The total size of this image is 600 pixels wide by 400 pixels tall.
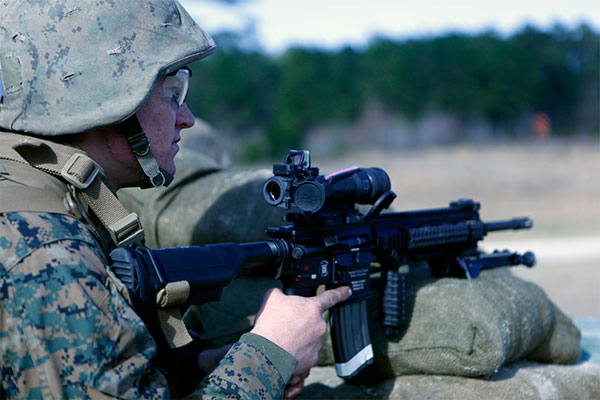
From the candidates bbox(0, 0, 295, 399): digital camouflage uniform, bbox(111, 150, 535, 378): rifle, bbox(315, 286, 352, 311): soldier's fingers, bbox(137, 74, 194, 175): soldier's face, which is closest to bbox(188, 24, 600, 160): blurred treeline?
bbox(111, 150, 535, 378): rifle

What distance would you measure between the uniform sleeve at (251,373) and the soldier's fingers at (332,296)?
430 mm

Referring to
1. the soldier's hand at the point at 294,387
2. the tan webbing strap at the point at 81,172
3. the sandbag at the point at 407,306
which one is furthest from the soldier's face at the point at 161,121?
the sandbag at the point at 407,306

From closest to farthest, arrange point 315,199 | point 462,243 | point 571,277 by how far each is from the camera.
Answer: point 315,199 → point 462,243 → point 571,277

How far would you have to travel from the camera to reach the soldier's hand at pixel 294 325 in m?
2.07

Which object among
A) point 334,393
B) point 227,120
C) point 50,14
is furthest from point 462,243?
point 227,120

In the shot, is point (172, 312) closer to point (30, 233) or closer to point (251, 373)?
point (251, 373)

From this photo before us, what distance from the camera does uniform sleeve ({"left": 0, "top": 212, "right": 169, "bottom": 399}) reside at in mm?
1527

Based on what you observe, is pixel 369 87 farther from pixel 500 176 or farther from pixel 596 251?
pixel 596 251

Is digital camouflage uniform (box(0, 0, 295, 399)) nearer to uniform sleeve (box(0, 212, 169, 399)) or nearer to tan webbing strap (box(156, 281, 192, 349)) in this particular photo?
uniform sleeve (box(0, 212, 169, 399))

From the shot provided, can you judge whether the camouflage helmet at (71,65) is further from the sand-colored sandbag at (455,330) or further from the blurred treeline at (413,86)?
the blurred treeline at (413,86)

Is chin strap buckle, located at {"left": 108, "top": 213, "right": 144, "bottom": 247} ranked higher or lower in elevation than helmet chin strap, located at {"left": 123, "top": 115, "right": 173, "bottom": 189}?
lower

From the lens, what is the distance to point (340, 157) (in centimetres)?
2008

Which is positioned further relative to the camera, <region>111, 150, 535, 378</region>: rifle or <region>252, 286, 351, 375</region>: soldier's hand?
<region>252, 286, 351, 375</region>: soldier's hand

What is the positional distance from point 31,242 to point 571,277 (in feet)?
25.2
